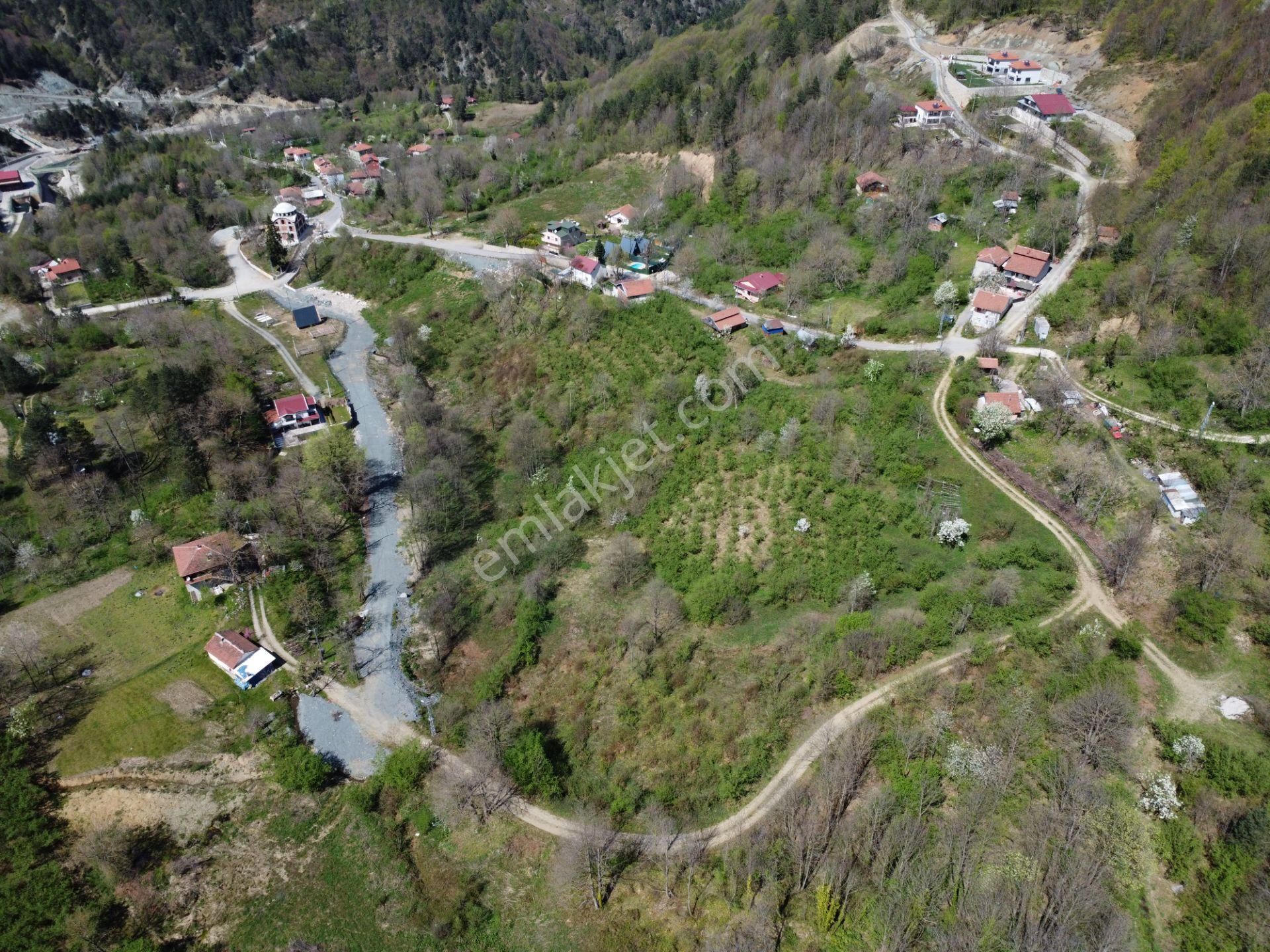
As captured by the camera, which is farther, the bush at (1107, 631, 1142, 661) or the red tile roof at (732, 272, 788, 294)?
the red tile roof at (732, 272, 788, 294)

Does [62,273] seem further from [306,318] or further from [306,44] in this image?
[306,44]

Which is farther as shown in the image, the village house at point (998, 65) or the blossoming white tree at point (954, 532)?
the village house at point (998, 65)

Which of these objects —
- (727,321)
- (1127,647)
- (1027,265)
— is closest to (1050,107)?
(1027,265)

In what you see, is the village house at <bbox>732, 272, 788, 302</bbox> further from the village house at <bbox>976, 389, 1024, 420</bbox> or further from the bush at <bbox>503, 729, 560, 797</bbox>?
the bush at <bbox>503, 729, 560, 797</bbox>

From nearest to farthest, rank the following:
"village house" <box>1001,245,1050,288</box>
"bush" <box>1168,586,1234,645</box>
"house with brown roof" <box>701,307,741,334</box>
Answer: "bush" <box>1168,586,1234,645</box> → "village house" <box>1001,245,1050,288</box> → "house with brown roof" <box>701,307,741,334</box>

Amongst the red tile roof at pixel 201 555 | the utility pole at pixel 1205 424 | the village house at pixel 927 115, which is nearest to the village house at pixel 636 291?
the red tile roof at pixel 201 555

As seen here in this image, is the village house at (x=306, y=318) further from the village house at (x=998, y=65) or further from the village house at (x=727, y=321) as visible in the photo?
the village house at (x=998, y=65)

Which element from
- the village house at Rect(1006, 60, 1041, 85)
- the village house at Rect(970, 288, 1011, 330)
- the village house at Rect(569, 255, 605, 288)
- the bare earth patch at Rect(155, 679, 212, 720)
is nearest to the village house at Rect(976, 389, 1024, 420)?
the village house at Rect(970, 288, 1011, 330)

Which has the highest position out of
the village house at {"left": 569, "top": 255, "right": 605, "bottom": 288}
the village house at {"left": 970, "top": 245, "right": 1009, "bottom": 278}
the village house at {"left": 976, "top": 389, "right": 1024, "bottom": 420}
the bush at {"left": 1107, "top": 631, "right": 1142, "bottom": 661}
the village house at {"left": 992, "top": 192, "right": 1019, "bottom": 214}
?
the village house at {"left": 992, "top": 192, "right": 1019, "bottom": 214}
